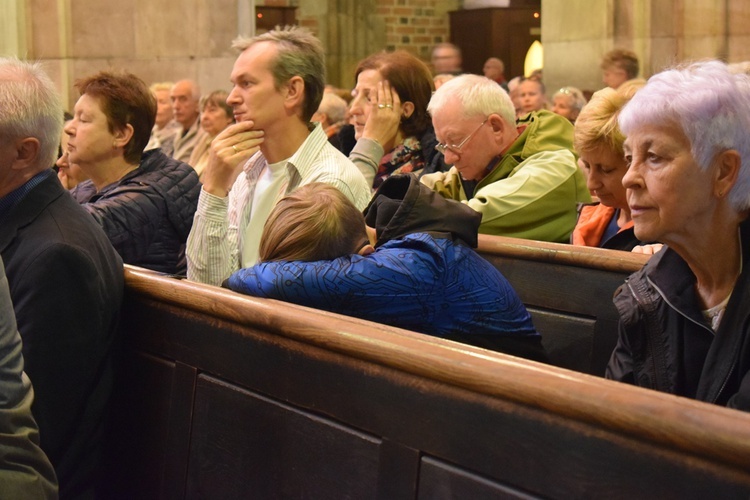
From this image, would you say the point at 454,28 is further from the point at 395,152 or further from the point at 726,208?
the point at 726,208

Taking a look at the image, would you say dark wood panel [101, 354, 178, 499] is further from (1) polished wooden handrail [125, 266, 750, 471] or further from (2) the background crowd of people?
(1) polished wooden handrail [125, 266, 750, 471]

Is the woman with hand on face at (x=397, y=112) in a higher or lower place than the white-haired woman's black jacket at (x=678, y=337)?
higher

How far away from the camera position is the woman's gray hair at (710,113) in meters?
2.06

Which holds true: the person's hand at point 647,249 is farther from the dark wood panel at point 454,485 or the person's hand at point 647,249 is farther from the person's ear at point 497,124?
the dark wood panel at point 454,485

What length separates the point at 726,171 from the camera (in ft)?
6.84

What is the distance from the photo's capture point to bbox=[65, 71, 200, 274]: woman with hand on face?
12.0ft

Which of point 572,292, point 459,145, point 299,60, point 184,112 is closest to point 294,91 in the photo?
point 299,60

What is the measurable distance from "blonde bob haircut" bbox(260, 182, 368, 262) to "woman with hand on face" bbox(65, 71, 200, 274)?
1312mm

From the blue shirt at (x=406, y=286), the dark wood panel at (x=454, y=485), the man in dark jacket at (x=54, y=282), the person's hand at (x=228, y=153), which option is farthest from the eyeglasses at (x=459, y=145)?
the dark wood panel at (x=454, y=485)

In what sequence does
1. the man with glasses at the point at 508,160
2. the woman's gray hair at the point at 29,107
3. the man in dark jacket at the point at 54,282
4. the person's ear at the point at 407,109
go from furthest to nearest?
the person's ear at the point at 407,109 → the man with glasses at the point at 508,160 → the woman's gray hair at the point at 29,107 → the man in dark jacket at the point at 54,282

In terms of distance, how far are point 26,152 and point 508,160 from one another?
1.77 meters

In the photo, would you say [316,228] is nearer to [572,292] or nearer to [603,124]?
[572,292]

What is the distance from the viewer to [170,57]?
941 centimetres

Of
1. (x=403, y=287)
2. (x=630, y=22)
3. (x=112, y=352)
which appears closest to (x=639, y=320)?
(x=403, y=287)
